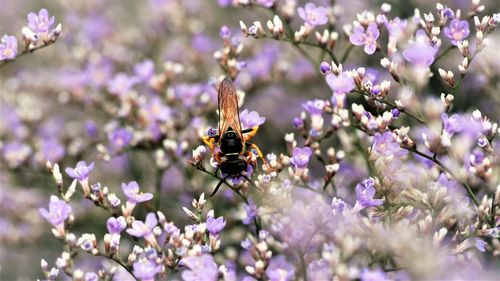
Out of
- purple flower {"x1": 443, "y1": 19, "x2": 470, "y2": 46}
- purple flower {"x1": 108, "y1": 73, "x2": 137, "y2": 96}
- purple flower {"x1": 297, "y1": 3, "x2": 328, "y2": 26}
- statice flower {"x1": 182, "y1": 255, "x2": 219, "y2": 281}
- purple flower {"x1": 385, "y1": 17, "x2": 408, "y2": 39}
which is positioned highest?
purple flower {"x1": 443, "y1": 19, "x2": 470, "y2": 46}

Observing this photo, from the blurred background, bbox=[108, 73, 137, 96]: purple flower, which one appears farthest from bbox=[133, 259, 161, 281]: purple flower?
bbox=[108, 73, 137, 96]: purple flower

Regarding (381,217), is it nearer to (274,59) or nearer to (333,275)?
(333,275)

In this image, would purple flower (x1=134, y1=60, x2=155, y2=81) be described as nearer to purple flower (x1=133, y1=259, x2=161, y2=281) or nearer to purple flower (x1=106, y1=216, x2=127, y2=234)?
purple flower (x1=106, y1=216, x2=127, y2=234)

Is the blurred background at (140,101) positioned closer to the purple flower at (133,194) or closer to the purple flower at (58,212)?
the purple flower at (133,194)

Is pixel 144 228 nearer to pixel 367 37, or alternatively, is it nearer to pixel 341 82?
pixel 341 82

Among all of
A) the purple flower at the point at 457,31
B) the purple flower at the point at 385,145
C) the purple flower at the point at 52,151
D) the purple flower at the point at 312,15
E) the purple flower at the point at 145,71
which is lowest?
the purple flower at the point at 52,151

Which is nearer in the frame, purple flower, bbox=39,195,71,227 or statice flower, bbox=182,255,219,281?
statice flower, bbox=182,255,219,281

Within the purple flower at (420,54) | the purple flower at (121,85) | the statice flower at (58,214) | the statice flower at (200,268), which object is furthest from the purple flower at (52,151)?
the purple flower at (420,54)
